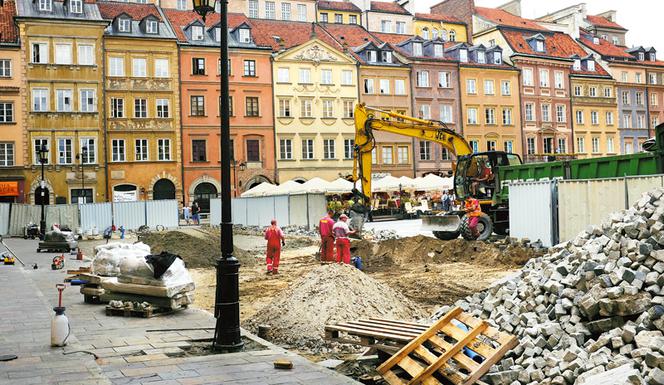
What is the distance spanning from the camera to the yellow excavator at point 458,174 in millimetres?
23891

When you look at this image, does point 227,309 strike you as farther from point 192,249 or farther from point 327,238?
point 192,249

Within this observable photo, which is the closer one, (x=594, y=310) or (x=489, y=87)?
(x=594, y=310)

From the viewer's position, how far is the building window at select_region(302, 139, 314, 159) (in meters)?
51.4

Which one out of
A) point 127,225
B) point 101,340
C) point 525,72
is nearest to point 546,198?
point 101,340

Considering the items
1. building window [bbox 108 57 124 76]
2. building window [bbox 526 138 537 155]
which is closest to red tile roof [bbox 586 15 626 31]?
building window [bbox 526 138 537 155]

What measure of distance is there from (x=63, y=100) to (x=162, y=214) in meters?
12.2

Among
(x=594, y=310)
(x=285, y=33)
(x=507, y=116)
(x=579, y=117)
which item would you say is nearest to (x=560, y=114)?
(x=579, y=117)

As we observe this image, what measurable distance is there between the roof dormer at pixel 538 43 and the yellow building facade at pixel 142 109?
31.9m

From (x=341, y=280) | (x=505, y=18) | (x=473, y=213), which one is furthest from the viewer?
(x=505, y=18)

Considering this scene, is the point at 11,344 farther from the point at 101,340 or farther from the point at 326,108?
the point at 326,108

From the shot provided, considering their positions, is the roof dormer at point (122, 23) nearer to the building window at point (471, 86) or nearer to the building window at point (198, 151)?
the building window at point (198, 151)

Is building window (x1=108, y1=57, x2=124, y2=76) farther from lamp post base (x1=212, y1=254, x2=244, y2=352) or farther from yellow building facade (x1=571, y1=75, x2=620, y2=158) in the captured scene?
lamp post base (x1=212, y1=254, x2=244, y2=352)

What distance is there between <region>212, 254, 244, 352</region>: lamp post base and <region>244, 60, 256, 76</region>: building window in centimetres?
4240

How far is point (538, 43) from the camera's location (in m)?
60.9
